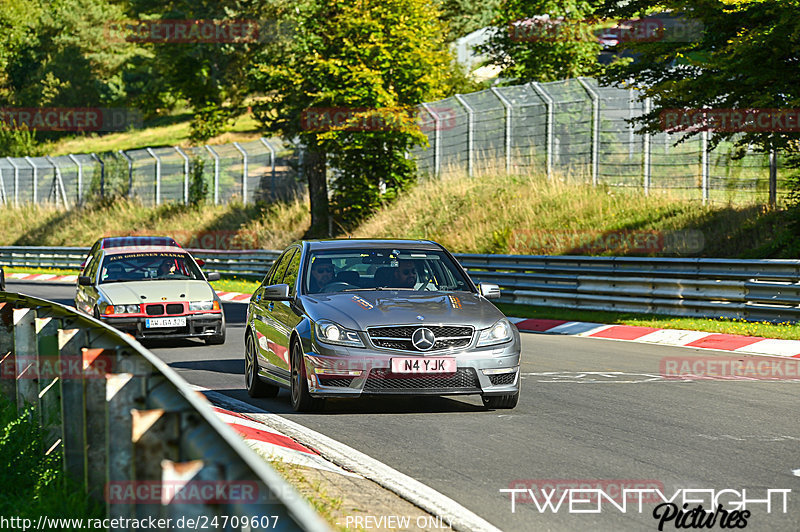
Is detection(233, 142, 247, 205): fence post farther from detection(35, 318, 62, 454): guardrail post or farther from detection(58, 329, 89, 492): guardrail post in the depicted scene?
detection(58, 329, 89, 492): guardrail post

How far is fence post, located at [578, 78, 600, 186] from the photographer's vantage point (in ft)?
95.7

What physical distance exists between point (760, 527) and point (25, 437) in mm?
4722

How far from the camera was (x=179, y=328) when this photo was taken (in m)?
16.1

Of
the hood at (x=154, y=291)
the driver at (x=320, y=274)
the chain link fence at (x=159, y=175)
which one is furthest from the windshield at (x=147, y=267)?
the chain link fence at (x=159, y=175)

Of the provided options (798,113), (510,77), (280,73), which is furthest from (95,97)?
(798,113)

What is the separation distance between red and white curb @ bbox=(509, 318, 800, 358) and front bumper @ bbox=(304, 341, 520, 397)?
6789mm

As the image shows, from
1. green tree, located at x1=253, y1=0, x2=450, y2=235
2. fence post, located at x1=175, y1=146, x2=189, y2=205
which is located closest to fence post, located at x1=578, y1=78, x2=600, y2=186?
green tree, located at x1=253, y1=0, x2=450, y2=235

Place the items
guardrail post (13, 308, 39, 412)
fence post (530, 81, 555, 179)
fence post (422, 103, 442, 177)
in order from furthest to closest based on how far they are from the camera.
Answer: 1. fence post (422, 103, 442, 177)
2. fence post (530, 81, 555, 179)
3. guardrail post (13, 308, 39, 412)

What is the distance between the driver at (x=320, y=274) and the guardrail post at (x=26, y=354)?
3252 millimetres

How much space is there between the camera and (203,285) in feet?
55.8

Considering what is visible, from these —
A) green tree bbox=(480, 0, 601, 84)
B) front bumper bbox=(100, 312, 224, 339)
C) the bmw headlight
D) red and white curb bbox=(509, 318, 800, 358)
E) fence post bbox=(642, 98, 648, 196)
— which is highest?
green tree bbox=(480, 0, 601, 84)

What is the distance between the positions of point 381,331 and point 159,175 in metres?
43.0

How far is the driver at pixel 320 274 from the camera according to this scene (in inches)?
413

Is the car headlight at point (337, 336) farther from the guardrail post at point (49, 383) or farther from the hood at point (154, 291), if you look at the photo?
the hood at point (154, 291)
